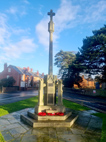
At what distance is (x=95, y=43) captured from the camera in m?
24.0

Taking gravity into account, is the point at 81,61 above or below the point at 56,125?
above

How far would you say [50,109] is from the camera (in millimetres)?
7211

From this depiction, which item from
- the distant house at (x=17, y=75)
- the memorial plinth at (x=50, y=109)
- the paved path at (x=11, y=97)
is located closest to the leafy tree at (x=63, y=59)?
the distant house at (x=17, y=75)

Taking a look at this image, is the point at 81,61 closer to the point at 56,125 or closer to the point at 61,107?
the point at 61,107

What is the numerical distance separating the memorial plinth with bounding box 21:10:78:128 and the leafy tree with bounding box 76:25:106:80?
55.5ft

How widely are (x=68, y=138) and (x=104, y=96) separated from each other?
2388 centimetres

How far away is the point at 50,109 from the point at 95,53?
1959 centimetres

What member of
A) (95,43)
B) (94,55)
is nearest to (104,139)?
(94,55)

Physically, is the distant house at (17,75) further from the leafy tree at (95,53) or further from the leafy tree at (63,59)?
the leafy tree at (95,53)

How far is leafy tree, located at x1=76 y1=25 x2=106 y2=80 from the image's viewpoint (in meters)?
22.6

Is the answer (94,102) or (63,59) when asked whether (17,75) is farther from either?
(94,102)

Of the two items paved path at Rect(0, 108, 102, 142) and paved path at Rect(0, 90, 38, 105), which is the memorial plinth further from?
paved path at Rect(0, 90, 38, 105)

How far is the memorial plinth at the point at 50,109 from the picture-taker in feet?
19.5

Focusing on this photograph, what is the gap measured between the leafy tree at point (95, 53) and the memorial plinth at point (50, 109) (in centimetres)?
1691
